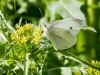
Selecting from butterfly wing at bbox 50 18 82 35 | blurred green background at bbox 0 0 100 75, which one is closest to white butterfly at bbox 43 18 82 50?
butterfly wing at bbox 50 18 82 35

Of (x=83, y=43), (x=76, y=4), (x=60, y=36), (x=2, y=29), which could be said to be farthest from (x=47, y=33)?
(x=83, y=43)

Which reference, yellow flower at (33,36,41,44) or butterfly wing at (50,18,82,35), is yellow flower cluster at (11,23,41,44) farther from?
butterfly wing at (50,18,82,35)

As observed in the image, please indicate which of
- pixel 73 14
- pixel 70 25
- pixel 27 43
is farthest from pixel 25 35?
pixel 73 14

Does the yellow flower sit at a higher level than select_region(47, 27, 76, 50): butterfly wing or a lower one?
higher

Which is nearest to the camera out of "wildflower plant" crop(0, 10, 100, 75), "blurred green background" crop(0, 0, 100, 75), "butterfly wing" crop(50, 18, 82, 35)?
"wildflower plant" crop(0, 10, 100, 75)

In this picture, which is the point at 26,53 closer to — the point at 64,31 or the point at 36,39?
the point at 36,39

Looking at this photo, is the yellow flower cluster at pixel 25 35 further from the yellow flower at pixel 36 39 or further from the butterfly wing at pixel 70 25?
the butterfly wing at pixel 70 25

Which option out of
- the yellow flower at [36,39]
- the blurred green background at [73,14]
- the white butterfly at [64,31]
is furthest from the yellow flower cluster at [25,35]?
the blurred green background at [73,14]

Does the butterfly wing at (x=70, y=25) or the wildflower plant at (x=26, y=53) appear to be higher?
the butterfly wing at (x=70, y=25)
